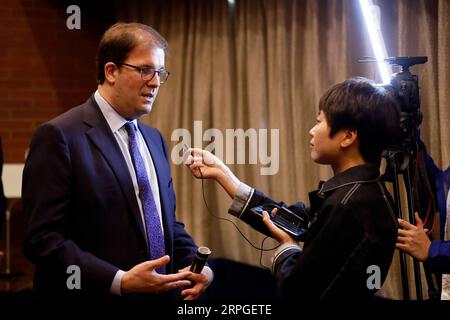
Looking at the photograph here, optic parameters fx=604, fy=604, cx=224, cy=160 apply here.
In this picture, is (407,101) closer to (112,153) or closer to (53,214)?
(112,153)

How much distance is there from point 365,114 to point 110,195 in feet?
2.31

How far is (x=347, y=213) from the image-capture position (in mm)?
1408

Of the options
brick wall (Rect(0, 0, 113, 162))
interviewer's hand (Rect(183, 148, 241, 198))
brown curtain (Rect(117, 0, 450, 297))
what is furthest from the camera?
brick wall (Rect(0, 0, 113, 162))

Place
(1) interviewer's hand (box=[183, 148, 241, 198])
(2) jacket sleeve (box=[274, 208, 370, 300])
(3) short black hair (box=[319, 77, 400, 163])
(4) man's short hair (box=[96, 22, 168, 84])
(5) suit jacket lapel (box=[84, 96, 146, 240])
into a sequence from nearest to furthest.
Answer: (2) jacket sleeve (box=[274, 208, 370, 300]), (3) short black hair (box=[319, 77, 400, 163]), (5) suit jacket lapel (box=[84, 96, 146, 240]), (4) man's short hair (box=[96, 22, 168, 84]), (1) interviewer's hand (box=[183, 148, 241, 198])

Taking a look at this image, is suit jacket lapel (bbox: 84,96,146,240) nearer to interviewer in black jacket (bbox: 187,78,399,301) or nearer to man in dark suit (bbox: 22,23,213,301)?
man in dark suit (bbox: 22,23,213,301)

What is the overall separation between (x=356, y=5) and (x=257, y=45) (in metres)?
0.65

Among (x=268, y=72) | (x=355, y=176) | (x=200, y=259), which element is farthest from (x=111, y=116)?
(x=268, y=72)

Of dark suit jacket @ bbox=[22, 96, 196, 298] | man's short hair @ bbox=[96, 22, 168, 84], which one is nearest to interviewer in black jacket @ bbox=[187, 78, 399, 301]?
dark suit jacket @ bbox=[22, 96, 196, 298]

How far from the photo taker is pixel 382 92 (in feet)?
5.09

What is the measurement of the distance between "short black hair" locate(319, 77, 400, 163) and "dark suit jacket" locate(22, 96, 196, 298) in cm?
59

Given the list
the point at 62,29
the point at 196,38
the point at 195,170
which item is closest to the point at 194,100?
the point at 196,38

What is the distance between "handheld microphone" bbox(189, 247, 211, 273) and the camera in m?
1.62

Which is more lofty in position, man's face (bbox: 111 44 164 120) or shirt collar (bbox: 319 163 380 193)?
man's face (bbox: 111 44 164 120)
